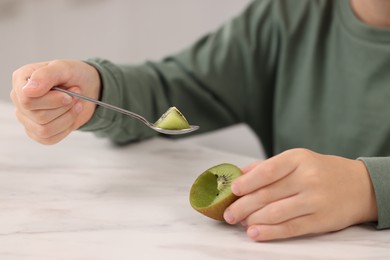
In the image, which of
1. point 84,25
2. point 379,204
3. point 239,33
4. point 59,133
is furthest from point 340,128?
point 84,25

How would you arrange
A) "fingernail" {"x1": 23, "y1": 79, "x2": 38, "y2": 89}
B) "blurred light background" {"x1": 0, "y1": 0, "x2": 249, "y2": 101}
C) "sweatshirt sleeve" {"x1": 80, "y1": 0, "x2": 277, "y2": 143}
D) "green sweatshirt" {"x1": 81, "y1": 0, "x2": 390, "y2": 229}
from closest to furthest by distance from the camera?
"fingernail" {"x1": 23, "y1": 79, "x2": 38, "y2": 89} < "green sweatshirt" {"x1": 81, "y1": 0, "x2": 390, "y2": 229} < "sweatshirt sleeve" {"x1": 80, "y1": 0, "x2": 277, "y2": 143} < "blurred light background" {"x1": 0, "y1": 0, "x2": 249, "y2": 101}

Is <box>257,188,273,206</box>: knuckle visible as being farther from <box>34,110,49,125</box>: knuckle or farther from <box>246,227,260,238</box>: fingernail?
<box>34,110,49,125</box>: knuckle

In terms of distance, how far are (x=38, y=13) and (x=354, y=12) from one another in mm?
1196

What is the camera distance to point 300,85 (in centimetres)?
108

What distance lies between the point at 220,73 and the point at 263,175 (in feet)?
1.69

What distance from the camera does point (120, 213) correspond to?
0.68 m

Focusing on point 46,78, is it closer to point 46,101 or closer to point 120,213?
point 46,101

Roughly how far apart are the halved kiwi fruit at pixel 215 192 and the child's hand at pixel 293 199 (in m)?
0.01

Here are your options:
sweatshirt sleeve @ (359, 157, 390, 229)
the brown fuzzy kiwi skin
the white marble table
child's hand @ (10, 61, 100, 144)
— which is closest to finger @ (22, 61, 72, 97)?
child's hand @ (10, 61, 100, 144)

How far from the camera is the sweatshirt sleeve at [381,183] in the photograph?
66cm

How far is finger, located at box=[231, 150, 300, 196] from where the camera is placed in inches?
24.8

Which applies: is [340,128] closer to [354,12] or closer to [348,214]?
[354,12]

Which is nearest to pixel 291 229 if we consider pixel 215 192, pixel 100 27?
pixel 215 192

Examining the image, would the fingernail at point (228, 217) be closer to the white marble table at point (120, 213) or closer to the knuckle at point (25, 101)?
the white marble table at point (120, 213)
